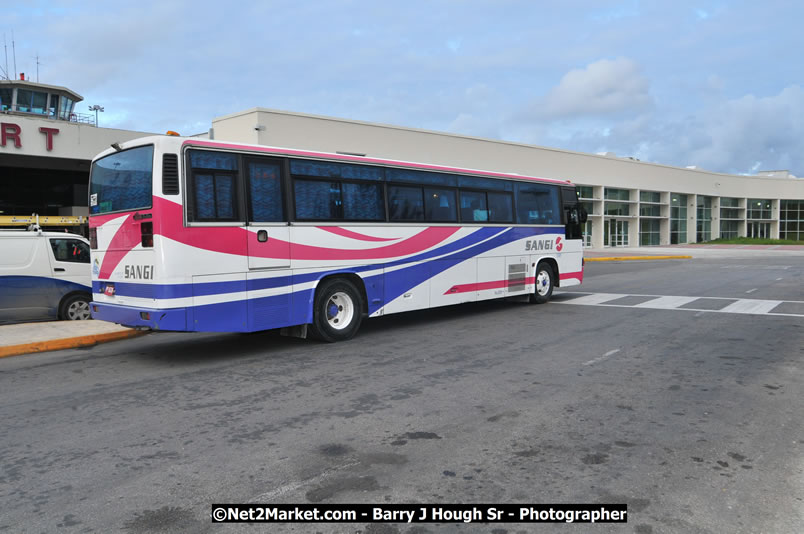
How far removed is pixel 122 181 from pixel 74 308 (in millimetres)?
4768

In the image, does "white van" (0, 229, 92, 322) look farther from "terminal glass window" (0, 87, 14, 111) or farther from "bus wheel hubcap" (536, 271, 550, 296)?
"terminal glass window" (0, 87, 14, 111)

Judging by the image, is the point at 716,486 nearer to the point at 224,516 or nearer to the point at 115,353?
the point at 224,516

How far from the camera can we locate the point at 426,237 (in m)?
11.1

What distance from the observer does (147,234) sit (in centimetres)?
762

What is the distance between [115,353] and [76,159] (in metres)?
20.5

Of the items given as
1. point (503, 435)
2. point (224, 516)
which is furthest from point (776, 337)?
point (224, 516)

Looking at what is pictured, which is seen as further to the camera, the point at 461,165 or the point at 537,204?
the point at 461,165

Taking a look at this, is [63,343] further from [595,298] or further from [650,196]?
[650,196]

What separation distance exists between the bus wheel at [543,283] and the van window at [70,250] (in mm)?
9860

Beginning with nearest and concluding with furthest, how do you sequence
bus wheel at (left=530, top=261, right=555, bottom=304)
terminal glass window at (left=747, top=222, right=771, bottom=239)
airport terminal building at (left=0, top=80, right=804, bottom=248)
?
bus wheel at (left=530, top=261, right=555, bottom=304), airport terminal building at (left=0, top=80, right=804, bottom=248), terminal glass window at (left=747, top=222, right=771, bottom=239)

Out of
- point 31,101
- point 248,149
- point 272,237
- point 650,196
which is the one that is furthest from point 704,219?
point 248,149

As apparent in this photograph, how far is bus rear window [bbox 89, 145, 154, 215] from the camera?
772cm

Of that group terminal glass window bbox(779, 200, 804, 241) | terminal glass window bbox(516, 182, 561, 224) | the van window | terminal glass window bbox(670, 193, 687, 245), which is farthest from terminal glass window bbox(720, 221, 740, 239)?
the van window

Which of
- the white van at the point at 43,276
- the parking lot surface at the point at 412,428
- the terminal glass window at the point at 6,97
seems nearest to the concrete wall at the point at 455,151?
the terminal glass window at the point at 6,97
